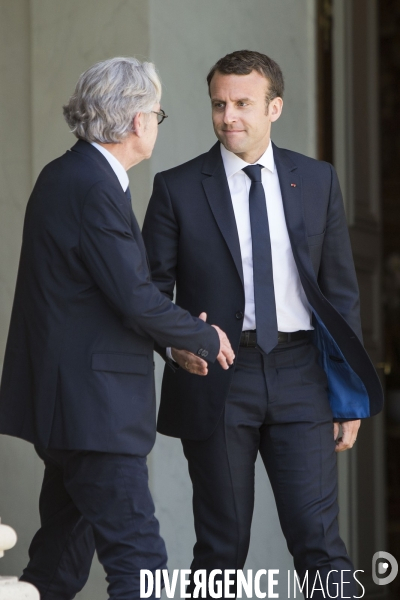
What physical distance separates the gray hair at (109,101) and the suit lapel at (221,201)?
402mm

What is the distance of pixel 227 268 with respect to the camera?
2.90m

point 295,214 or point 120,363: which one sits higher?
point 295,214

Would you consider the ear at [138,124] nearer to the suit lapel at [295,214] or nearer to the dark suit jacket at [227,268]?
the dark suit jacket at [227,268]

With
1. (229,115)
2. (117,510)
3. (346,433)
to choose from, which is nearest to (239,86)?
(229,115)

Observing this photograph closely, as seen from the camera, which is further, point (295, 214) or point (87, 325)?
point (295, 214)

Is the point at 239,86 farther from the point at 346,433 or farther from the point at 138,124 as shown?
the point at 346,433

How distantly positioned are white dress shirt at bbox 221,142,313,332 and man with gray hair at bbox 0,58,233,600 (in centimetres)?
30

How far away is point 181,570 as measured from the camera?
4035 mm

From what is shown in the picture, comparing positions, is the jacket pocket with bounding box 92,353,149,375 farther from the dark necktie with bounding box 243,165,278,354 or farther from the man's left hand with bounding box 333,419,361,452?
the man's left hand with bounding box 333,419,361,452

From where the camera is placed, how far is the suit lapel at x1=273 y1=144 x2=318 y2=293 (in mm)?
2896

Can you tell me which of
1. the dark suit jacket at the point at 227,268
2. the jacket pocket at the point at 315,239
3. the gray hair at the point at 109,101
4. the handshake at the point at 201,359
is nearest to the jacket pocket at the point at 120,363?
the handshake at the point at 201,359

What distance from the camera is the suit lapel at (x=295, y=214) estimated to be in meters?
2.90

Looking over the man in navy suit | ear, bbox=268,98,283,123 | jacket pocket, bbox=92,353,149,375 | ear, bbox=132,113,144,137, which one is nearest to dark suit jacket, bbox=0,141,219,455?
jacket pocket, bbox=92,353,149,375

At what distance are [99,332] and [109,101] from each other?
0.59 metres
